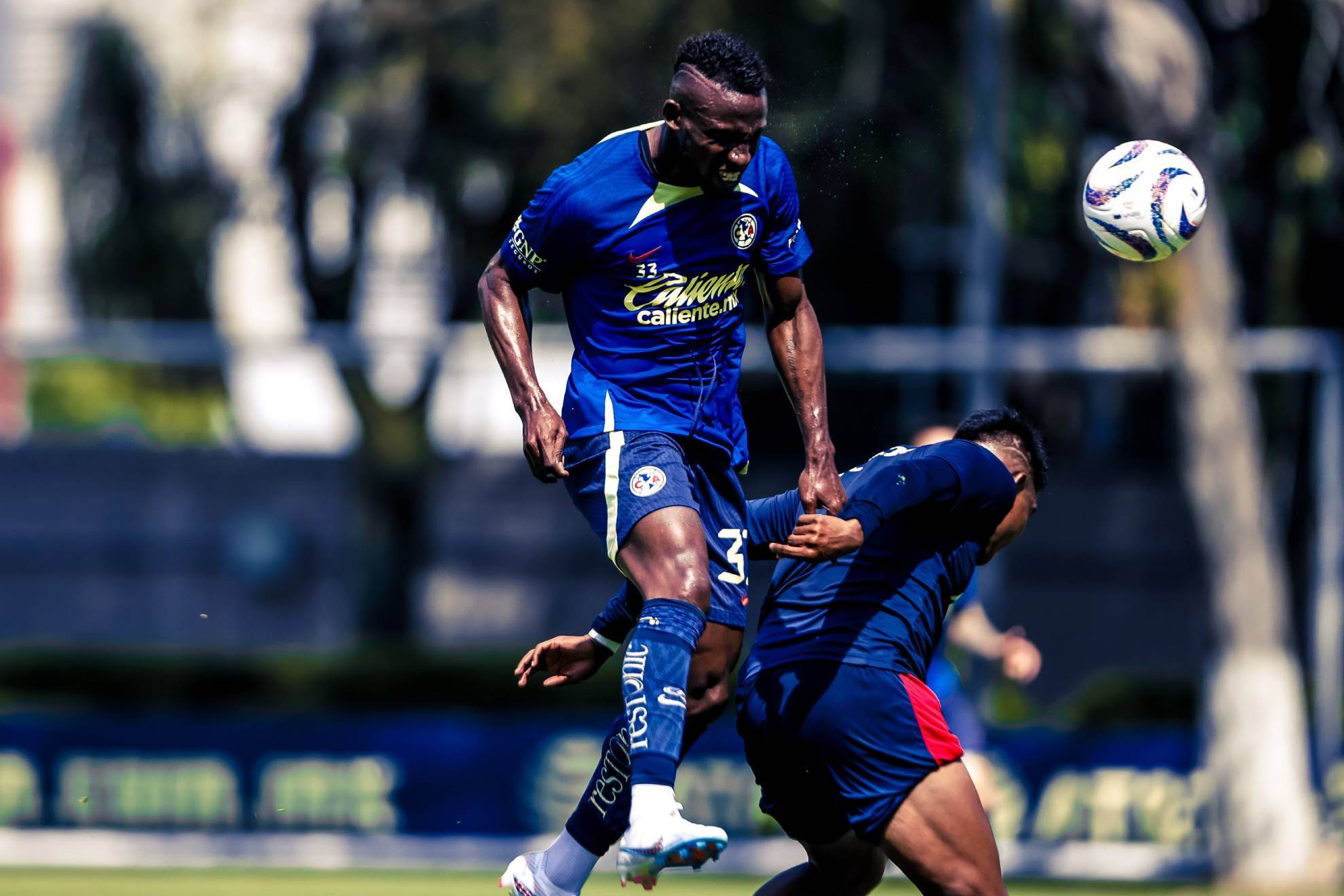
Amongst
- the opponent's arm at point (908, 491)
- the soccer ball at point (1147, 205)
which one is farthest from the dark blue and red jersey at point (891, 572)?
the soccer ball at point (1147, 205)

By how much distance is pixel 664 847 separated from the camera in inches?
204

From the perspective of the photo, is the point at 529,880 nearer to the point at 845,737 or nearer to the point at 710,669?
the point at 710,669

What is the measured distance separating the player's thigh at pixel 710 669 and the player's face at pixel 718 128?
1.45m

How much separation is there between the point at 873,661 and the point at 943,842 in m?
0.59

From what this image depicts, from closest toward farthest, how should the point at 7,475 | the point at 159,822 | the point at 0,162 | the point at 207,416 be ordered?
the point at 159,822
the point at 7,475
the point at 207,416
the point at 0,162

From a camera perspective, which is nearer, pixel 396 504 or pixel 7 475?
pixel 396 504

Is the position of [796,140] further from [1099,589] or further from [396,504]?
[1099,589]

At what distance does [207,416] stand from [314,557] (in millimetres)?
4510

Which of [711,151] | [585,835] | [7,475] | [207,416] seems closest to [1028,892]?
[585,835]

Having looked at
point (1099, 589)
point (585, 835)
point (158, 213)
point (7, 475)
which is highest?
point (158, 213)

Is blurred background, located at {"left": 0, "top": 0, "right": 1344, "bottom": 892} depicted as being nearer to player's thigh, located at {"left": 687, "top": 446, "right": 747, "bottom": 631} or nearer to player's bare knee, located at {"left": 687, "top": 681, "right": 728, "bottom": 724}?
player's thigh, located at {"left": 687, "top": 446, "right": 747, "bottom": 631}

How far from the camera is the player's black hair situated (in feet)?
20.4

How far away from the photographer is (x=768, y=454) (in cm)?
2100

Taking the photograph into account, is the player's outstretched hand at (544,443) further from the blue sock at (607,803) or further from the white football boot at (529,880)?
the white football boot at (529,880)
